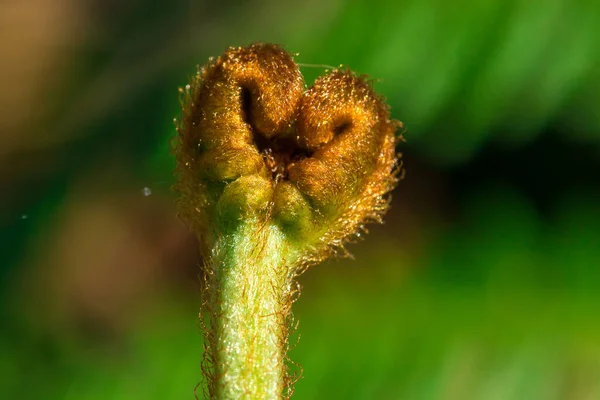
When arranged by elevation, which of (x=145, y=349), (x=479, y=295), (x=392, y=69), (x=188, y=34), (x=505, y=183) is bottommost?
(x=145, y=349)

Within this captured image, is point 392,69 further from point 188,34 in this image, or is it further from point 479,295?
point 188,34

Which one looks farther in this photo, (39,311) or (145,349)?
(39,311)

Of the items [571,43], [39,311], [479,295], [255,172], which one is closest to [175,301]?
[39,311]

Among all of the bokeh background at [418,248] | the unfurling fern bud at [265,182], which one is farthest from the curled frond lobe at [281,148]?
the bokeh background at [418,248]

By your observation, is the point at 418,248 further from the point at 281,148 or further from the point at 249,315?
the point at 249,315

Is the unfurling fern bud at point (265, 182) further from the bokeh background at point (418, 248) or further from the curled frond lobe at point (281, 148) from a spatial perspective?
the bokeh background at point (418, 248)

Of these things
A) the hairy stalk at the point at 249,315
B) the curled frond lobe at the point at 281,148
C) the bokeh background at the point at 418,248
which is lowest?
the hairy stalk at the point at 249,315

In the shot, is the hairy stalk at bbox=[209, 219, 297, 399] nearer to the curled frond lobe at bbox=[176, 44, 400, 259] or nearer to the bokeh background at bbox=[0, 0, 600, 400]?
the curled frond lobe at bbox=[176, 44, 400, 259]
